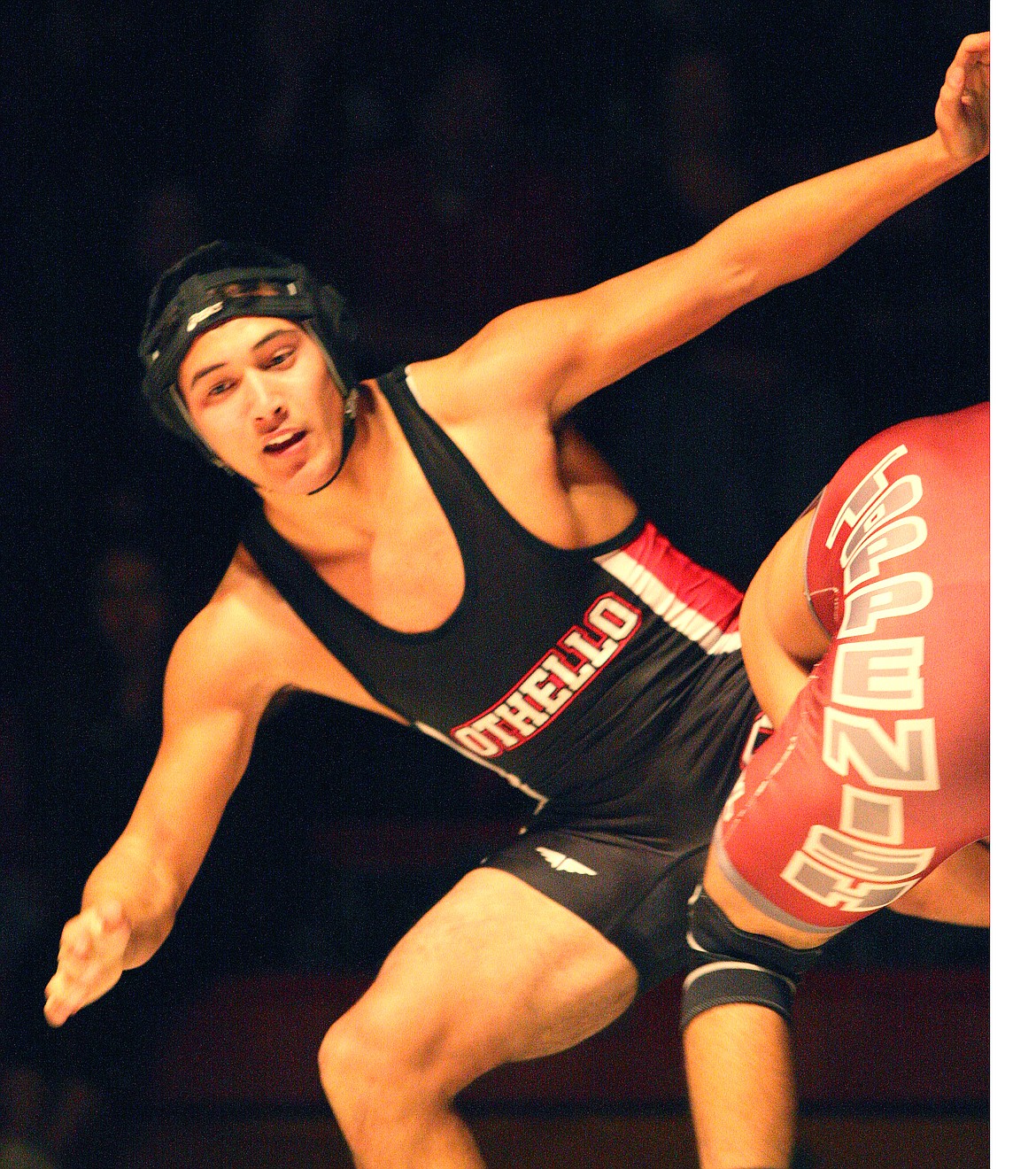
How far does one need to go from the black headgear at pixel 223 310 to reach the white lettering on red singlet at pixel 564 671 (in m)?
0.29

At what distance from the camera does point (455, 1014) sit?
4.29 feet

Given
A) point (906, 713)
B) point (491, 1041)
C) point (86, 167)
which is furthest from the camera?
point (86, 167)

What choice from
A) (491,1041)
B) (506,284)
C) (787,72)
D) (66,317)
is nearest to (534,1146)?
(491,1041)

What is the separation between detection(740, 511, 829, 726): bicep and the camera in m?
1.21

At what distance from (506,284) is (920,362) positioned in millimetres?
424

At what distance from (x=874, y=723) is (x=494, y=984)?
476 millimetres

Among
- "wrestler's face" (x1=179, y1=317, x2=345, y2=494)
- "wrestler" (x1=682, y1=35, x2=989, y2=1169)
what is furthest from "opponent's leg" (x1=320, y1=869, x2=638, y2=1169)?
"wrestler's face" (x1=179, y1=317, x2=345, y2=494)

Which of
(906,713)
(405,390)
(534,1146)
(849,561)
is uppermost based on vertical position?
(405,390)

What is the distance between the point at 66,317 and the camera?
1.47m

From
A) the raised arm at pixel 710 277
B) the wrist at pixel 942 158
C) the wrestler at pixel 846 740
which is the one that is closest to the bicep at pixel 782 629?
the wrestler at pixel 846 740

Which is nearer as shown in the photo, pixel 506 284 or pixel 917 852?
pixel 917 852

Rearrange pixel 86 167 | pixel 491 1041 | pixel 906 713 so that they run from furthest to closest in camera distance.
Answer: pixel 86 167, pixel 491 1041, pixel 906 713

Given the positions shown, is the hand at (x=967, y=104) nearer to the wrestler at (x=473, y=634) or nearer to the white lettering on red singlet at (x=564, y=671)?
the wrestler at (x=473, y=634)

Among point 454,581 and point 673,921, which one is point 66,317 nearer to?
point 454,581
